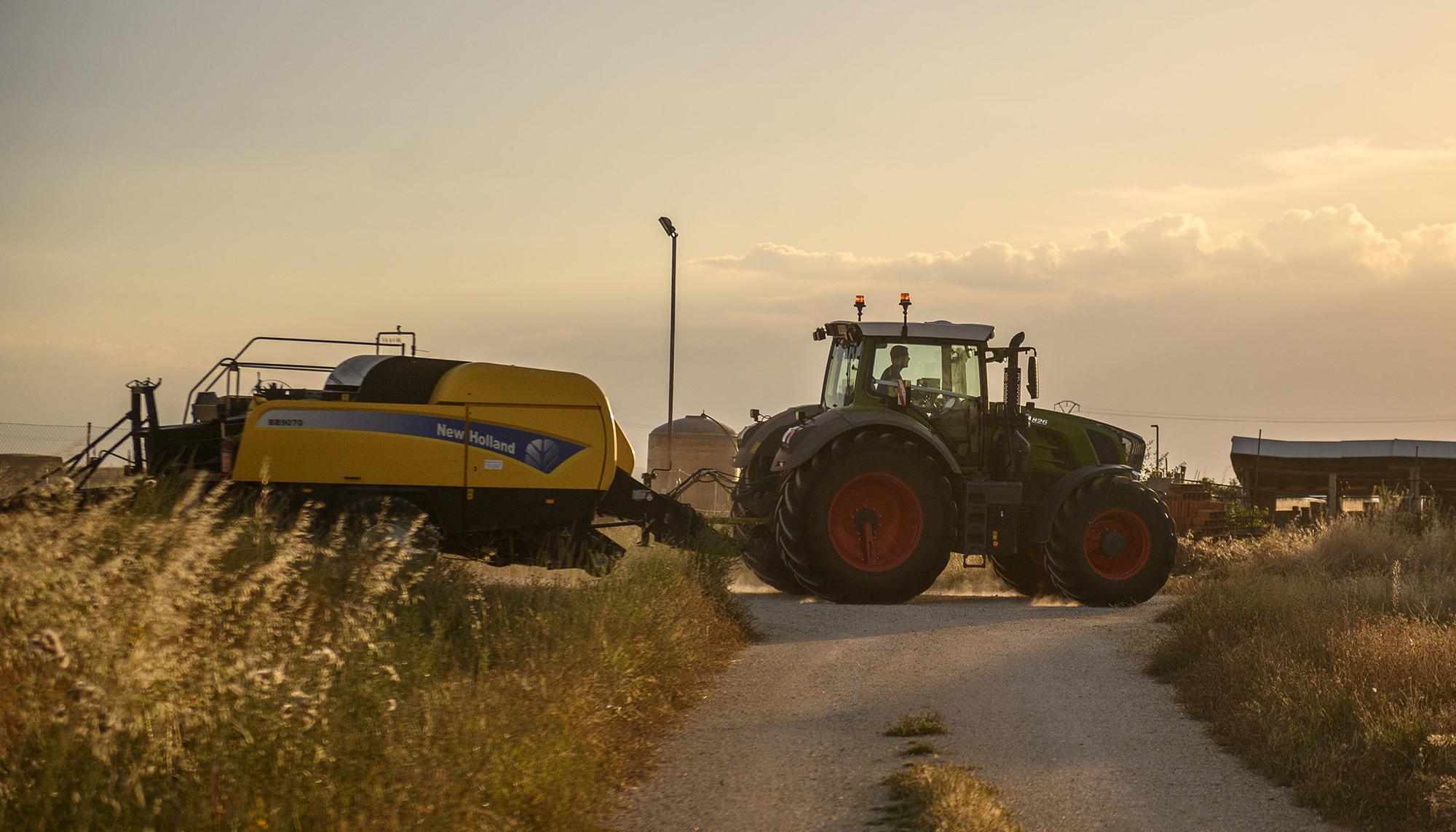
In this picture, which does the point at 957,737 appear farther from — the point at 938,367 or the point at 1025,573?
the point at 1025,573

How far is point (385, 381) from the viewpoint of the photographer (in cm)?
1193

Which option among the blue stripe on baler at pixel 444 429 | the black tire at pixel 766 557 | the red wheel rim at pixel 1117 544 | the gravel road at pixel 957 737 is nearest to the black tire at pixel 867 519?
the black tire at pixel 766 557

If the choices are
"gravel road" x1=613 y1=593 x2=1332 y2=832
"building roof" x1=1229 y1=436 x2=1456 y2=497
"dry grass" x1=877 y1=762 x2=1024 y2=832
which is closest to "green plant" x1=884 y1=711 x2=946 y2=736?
"gravel road" x1=613 y1=593 x2=1332 y2=832

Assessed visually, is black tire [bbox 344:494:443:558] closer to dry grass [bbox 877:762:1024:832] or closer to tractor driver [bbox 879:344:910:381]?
dry grass [bbox 877:762:1024:832]

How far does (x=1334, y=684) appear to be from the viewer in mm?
8711

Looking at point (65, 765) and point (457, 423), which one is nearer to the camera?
point (65, 765)

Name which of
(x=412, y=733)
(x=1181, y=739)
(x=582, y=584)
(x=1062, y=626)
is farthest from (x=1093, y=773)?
(x=1062, y=626)

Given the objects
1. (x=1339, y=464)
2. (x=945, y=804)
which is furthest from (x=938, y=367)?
(x=1339, y=464)

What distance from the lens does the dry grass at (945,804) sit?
6.29 m

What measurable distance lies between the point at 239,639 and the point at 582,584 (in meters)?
4.28

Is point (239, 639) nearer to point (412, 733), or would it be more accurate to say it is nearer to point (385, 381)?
point (412, 733)

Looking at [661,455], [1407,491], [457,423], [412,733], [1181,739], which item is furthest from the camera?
[661,455]

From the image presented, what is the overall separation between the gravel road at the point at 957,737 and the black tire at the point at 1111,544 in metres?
2.23

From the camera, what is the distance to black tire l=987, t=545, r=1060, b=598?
56.1ft
